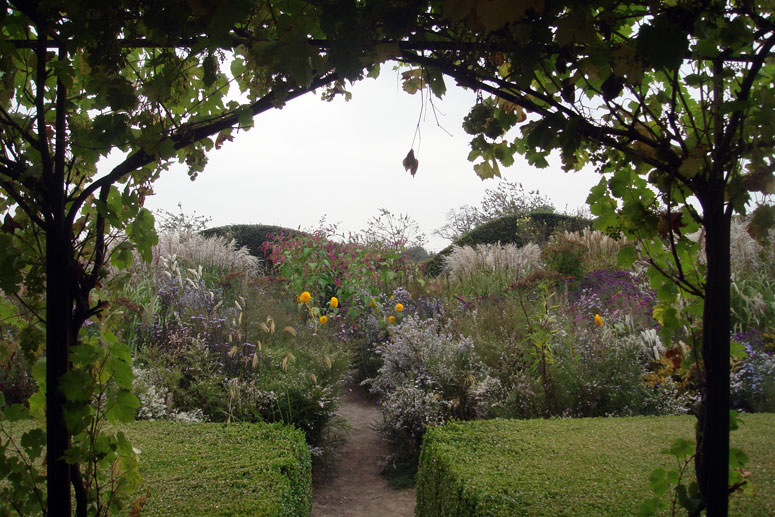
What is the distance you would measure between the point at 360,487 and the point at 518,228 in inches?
367

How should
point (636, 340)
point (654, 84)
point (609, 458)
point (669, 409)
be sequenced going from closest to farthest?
point (654, 84), point (609, 458), point (669, 409), point (636, 340)

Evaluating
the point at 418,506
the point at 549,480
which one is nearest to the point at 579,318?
the point at 418,506

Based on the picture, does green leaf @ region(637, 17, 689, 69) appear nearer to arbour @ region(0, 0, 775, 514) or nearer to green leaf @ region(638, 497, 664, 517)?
arbour @ region(0, 0, 775, 514)

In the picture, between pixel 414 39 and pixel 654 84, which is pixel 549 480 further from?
pixel 414 39

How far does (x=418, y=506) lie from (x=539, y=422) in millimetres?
867

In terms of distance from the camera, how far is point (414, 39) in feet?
5.29

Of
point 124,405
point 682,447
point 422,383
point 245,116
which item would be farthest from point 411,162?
point 422,383

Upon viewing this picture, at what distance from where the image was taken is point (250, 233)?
13812mm

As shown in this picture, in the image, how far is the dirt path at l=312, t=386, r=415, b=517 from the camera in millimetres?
3885

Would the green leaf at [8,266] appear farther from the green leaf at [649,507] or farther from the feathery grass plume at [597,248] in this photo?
the feathery grass plume at [597,248]

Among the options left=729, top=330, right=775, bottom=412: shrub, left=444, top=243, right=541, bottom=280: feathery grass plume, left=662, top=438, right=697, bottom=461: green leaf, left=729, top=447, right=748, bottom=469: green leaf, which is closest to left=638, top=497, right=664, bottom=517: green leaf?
left=662, top=438, right=697, bottom=461: green leaf

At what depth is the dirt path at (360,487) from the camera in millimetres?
3885

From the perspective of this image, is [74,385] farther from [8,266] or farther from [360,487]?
[360,487]

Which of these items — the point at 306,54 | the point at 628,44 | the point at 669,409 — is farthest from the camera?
the point at 669,409
